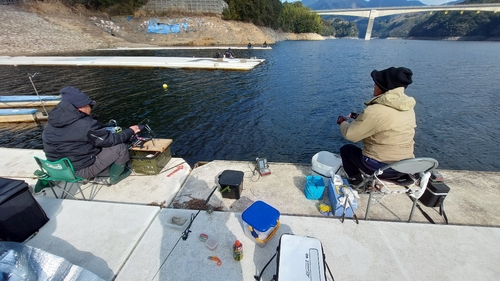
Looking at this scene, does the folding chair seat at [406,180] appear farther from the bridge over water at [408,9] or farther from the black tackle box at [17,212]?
the bridge over water at [408,9]

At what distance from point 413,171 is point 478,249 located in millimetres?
1500

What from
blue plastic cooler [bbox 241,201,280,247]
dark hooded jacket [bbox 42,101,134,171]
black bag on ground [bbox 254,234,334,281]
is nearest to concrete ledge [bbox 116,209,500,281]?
blue plastic cooler [bbox 241,201,280,247]

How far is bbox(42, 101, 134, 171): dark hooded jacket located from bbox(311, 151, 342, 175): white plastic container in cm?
404

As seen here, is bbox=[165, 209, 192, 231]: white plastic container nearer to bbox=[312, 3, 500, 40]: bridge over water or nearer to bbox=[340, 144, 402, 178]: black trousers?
bbox=[340, 144, 402, 178]: black trousers

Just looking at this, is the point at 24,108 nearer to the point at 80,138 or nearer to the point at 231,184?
the point at 80,138

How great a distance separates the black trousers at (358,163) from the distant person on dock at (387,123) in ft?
0.04

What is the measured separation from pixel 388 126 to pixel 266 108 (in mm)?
10413

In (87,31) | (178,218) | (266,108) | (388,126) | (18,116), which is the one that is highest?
(87,31)

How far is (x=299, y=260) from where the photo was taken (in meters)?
2.46

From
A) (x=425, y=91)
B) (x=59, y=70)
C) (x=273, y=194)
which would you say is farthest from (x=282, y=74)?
(x=59, y=70)

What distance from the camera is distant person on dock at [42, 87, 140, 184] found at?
11.8ft

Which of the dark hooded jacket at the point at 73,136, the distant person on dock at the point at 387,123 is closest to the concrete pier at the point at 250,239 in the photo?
the dark hooded jacket at the point at 73,136

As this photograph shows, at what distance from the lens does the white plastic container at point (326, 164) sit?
178 inches

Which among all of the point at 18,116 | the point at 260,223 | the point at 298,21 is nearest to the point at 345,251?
the point at 260,223
